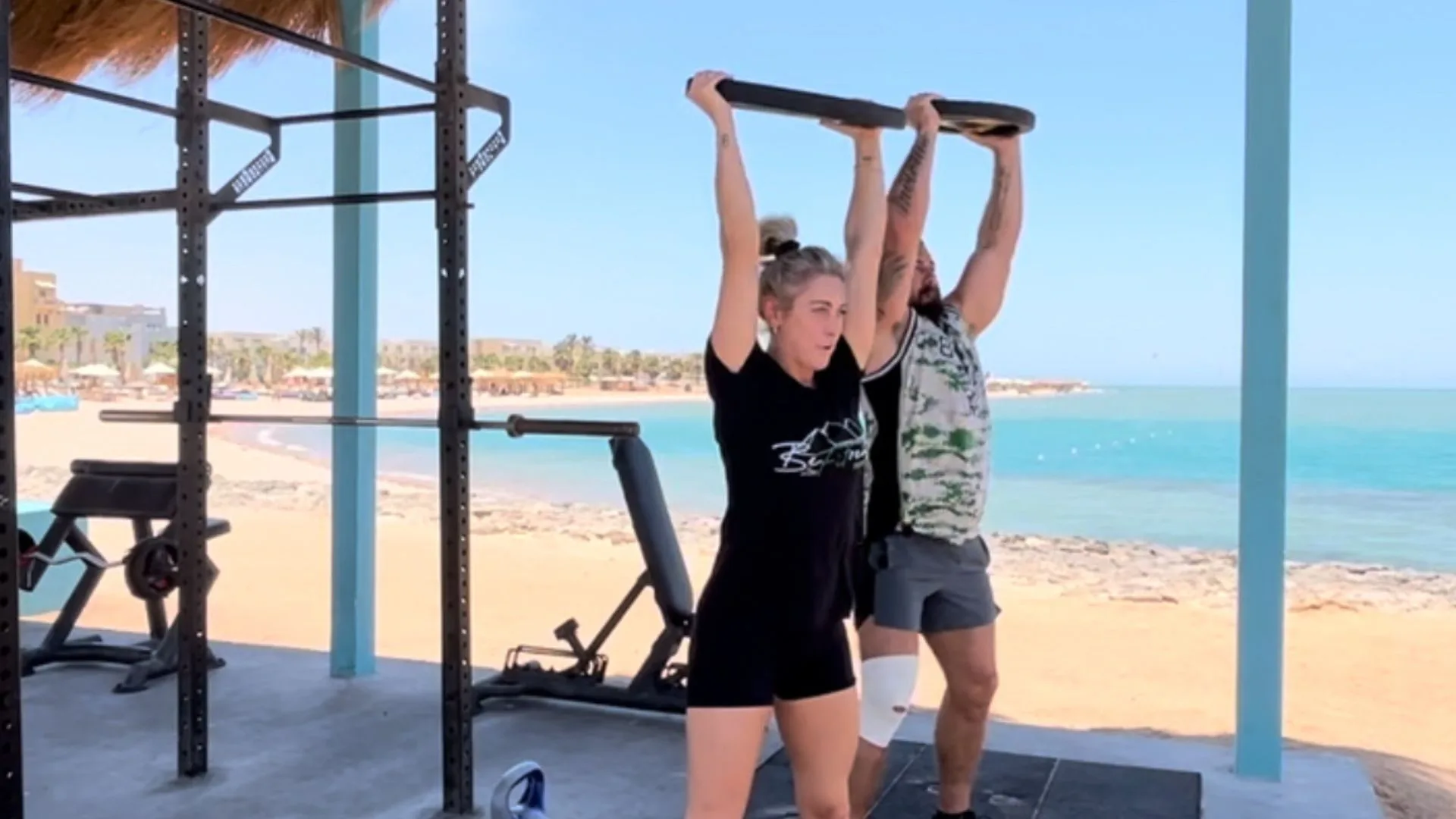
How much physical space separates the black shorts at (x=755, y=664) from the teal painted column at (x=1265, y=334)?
1.81 meters

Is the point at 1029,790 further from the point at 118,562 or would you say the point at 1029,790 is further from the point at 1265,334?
the point at 118,562

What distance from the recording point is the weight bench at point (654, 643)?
3.95 meters

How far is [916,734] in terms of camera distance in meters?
3.85

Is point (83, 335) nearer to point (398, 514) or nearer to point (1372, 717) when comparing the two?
point (398, 514)

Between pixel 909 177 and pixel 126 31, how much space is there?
11.6ft

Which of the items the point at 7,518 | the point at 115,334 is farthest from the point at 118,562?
the point at 115,334

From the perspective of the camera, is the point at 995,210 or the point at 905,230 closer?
the point at 905,230

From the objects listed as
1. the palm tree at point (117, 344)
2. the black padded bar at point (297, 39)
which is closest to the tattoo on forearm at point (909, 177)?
the black padded bar at point (297, 39)

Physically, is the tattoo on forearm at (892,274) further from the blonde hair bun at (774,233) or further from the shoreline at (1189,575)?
the shoreline at (1189,575)

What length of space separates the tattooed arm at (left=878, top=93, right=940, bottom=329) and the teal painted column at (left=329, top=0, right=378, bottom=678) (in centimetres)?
252

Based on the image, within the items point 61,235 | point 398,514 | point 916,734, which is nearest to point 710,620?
point 916,734

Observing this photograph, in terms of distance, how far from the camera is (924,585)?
247cm

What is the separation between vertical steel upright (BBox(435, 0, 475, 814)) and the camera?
300 centimetres

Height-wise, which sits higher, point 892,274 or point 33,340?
point 33,340
